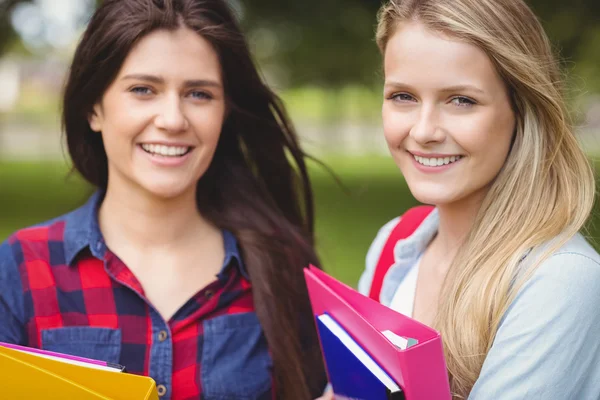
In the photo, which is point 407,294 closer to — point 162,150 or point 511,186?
point 511,186

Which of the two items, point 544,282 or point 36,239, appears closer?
point 544,282

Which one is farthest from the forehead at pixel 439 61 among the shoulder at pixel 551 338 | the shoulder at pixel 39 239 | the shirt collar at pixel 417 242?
the shoulder at pixel 39 239

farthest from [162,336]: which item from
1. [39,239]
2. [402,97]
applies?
[402,97]

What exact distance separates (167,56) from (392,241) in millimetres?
1082

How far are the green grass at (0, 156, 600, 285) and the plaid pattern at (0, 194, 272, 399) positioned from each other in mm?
3342

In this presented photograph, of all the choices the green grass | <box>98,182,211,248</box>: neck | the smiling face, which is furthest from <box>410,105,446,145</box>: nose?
the green grass

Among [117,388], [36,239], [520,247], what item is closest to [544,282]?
[520,247]

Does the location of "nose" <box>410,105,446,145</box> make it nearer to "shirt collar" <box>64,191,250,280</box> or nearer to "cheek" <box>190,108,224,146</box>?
"cheek" <box>190,108,224,146</box>

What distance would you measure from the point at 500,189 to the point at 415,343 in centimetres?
64

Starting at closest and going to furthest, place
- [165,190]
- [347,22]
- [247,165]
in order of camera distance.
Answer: [165,190] → [247,165] → [347,22]

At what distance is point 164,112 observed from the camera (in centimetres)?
261

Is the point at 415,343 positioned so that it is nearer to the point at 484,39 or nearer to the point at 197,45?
the point at 484,39

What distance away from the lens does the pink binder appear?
1770mm

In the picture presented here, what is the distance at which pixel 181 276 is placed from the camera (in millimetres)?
2814
